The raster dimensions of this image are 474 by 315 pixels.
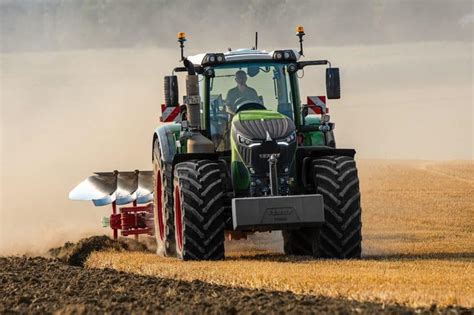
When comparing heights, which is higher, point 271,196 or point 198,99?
point 198,99

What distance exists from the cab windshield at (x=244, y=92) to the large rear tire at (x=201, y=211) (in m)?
1.02

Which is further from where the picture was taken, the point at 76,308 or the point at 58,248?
the point at 58,248

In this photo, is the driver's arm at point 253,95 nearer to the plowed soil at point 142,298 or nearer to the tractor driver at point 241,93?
the tractor driver at point 241,93

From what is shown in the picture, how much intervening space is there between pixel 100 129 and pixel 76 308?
681 inches

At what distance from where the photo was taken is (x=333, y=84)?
1522cm

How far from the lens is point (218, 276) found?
12445 mm

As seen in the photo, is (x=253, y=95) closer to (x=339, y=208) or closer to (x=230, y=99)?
(x=230, y=99)

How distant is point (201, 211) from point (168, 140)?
78.6 inches

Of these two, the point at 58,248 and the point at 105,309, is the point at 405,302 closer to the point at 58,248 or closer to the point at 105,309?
the point at 105,309

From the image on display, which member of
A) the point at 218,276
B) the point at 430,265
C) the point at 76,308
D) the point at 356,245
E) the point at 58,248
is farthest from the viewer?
the point at 58,248

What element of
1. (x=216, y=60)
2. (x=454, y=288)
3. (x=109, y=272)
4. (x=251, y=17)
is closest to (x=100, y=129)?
(x=251, y=17)

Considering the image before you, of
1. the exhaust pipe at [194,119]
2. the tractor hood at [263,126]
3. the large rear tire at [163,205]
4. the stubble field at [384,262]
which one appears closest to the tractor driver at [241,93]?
the exhaust pipe at [194,119]

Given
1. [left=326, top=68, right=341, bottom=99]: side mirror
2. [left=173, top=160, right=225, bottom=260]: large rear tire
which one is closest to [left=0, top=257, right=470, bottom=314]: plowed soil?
[left=173, top=160, right=225, bottom=260]: large rear tire

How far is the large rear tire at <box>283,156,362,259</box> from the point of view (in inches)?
571
